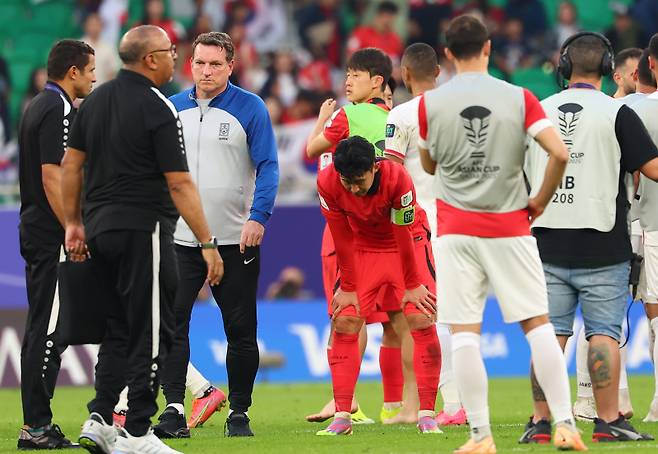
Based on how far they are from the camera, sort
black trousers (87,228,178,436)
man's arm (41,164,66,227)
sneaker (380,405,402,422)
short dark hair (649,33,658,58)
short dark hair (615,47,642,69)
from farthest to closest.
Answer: short dark hair (615,47,642,69)
sneaker (380,405,402,422)
short dark hair (649,33,658,58)
man's arm (41,164,66,227)
black trousers (87,228,178,436)

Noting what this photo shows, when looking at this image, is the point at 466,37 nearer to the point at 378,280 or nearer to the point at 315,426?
the point at 378,280

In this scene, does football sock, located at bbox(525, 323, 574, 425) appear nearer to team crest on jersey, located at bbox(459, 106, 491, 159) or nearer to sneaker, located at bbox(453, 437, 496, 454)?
sneaker, located at bbox(453, 437, 496, 454)

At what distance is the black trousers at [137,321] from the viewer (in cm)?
772

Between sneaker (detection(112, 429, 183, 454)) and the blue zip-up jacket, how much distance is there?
2506 mm

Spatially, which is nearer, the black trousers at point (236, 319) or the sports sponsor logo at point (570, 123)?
the sports sponsor logo at point (570, 123)

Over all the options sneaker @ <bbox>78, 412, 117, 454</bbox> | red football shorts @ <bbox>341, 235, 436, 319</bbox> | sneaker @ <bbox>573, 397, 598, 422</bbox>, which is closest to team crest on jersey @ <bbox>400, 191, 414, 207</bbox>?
red football shorts @ <bbox>341, 235, 436, 319</bbox>

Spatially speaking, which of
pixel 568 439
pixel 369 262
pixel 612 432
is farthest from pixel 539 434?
pixel 369 262

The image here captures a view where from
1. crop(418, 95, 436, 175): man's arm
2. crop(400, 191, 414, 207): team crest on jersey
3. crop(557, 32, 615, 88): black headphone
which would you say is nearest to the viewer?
crop(418, 95, 436, 175): man's arm

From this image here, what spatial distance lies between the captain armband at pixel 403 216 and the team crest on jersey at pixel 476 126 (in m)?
1.63

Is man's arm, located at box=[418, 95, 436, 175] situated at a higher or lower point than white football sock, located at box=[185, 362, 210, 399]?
higher

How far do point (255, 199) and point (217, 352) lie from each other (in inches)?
269

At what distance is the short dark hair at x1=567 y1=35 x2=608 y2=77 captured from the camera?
8648 millimetres

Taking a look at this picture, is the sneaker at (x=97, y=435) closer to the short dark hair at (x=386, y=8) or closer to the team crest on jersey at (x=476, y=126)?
the team crest on jersey at (x=476, y=126)

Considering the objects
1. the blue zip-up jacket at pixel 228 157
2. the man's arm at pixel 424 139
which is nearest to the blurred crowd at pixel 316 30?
the blue zip-up jacket at pixel 228 157
